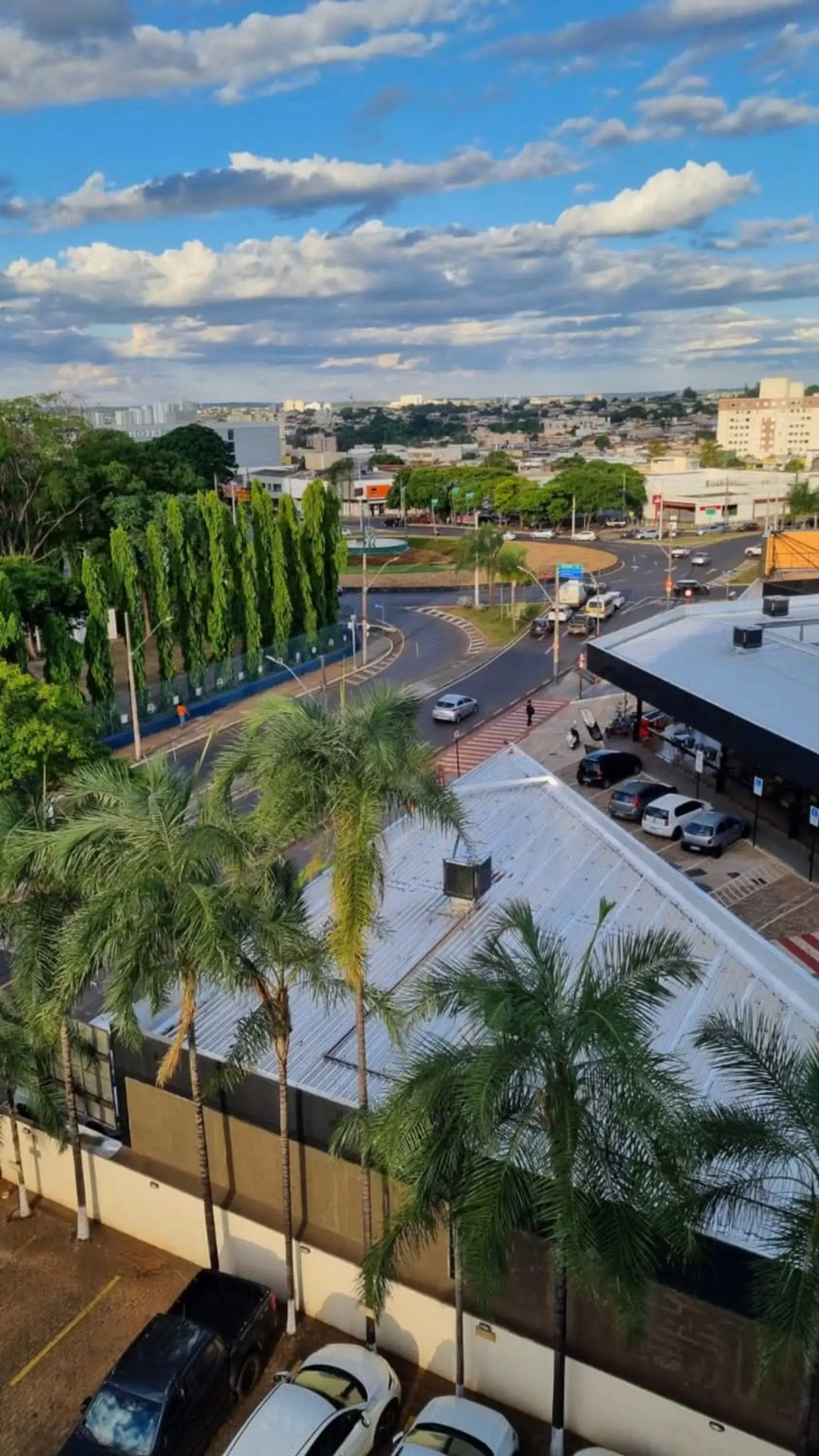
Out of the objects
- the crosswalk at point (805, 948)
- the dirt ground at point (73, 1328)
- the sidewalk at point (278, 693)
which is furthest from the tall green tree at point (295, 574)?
the dirt ground at point (73, 1328)

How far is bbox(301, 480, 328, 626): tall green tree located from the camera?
58.8 m

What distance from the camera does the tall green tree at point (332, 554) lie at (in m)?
60.3

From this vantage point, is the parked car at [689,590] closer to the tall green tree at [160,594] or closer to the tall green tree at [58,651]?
the tall green tree at [160,594]

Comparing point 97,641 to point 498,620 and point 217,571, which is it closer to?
point 217,571

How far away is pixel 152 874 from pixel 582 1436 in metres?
8.52

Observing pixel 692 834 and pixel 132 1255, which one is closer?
pixel 132 1255

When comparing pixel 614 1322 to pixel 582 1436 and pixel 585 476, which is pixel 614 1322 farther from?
pixel 585 476

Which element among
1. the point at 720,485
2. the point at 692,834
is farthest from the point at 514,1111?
the point at 720,485

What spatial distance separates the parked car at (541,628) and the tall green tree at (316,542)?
13752 mm

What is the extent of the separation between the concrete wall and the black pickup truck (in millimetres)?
940

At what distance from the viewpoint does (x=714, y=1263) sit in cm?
1099

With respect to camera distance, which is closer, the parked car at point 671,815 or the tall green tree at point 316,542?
the parked car at point 671,815

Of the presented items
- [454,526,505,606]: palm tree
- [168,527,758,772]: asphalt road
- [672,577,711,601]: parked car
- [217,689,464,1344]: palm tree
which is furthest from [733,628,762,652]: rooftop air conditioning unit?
[672,577,711,601]: parked car

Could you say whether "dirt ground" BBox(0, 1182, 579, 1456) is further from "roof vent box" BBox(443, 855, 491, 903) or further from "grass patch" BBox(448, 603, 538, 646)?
"grass patch" BBox(448, 603, 538, 646)
